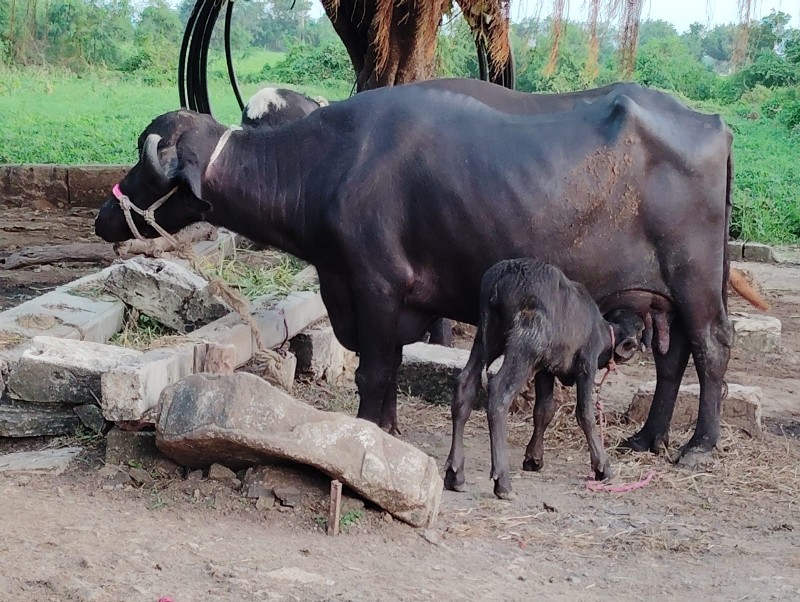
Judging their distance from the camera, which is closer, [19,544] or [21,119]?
[19,544]

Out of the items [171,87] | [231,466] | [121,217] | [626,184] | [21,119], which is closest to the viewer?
[231,466]

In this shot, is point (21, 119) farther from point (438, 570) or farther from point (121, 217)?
point (438, 570)

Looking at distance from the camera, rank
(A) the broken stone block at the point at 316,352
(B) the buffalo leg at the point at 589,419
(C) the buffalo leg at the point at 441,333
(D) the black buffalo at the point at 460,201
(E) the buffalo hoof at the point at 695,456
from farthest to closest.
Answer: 1. (C) the buffalo leg at the point at 441,333
2. (A) the broken stone block at the point at 316,352
3. (E) the buffalo hoof at the point at 695,456
4. (D) the black buffalo at the point at 460,201
5. (B) the buffalo leg at the point at 589,419

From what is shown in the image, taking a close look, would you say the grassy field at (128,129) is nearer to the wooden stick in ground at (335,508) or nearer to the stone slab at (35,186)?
the stone slab at (35,186)

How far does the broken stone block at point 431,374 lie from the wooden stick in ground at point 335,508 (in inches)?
96.3

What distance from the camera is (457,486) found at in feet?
16.3

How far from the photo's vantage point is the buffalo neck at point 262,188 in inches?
219

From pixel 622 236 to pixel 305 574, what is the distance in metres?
2.49

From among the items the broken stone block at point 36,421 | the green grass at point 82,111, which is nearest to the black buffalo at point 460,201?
the broken stone block at point 36,421

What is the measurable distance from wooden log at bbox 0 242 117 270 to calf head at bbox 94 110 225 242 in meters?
3.94

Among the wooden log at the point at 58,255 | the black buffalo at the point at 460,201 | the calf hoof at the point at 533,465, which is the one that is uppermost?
the black buffalo at the point at 460,201

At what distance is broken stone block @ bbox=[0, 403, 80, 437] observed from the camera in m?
5.38

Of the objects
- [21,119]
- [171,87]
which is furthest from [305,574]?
[171,87]

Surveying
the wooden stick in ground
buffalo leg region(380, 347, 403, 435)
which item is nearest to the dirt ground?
the wooden stick in ground
